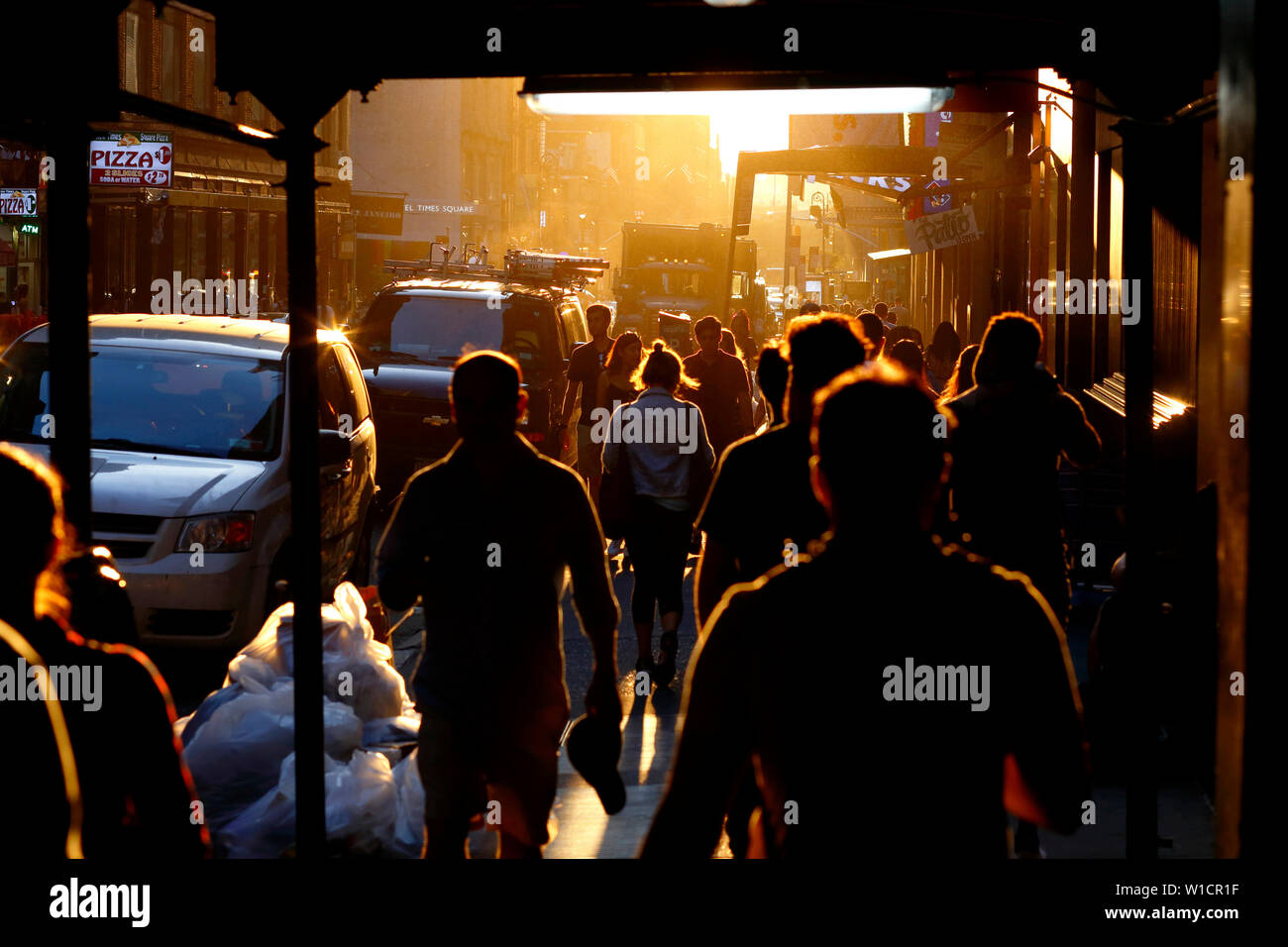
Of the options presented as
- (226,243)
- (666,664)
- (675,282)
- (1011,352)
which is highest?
(226,243)

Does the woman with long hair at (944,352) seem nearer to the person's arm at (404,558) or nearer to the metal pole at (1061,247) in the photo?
the metal pole at (1061,247)

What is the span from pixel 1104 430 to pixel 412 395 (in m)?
6.26

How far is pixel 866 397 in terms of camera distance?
2.51 m

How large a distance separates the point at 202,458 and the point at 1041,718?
7580 millimetres

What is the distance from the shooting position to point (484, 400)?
469 cm

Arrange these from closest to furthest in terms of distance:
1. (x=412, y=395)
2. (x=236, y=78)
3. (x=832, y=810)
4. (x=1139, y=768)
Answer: (x=832, y=810) → (x=1139, y=768) → (x=236, y=78) → (x=412, y=395)

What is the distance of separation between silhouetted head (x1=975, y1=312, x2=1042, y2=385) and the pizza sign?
3333 cm

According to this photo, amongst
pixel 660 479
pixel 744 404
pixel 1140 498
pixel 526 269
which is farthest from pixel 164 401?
pixel 526 269

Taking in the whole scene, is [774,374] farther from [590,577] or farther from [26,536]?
[26,536]

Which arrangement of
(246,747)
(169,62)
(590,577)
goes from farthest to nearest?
(169,62)
(246,747)
(590,577)

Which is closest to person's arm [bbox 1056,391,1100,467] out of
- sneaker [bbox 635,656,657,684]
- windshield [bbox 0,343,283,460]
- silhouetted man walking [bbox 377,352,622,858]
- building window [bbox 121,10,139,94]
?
silhouetted man walking [bbox 377,352,622,858]
